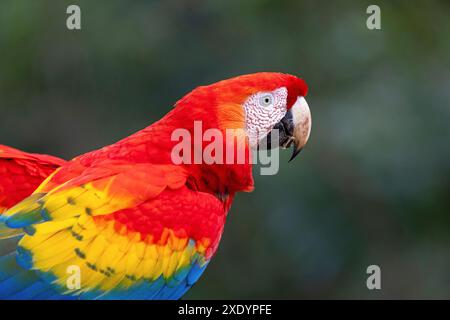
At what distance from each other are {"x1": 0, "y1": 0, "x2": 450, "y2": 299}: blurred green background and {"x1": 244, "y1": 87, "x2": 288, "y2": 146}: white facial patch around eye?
1045 millimetres

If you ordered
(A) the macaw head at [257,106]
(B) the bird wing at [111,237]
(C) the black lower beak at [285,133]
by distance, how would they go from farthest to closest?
(C) the black lower beak at [285,133], (A) the macaw head at [257,106], (B) the bird wing at [111,237]

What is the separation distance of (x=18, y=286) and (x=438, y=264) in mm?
1971

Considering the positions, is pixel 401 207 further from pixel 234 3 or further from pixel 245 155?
pixel 245 155

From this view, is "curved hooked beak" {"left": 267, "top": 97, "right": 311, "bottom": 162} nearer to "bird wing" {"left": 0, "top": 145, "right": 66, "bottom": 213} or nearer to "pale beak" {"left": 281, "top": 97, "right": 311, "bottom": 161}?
"pale beak" {"left": 281, "top": 97, "right": 311, "bottom": 161}

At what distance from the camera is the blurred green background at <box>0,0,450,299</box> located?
9.38 ft

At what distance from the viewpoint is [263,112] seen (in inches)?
66.7

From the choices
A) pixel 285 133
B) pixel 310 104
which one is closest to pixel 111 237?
pixel 285 133

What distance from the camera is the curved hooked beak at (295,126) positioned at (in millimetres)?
1769

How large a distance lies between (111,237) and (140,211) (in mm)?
81

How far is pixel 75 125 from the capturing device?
3338 millimetres

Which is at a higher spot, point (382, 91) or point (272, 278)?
point (382, 91)

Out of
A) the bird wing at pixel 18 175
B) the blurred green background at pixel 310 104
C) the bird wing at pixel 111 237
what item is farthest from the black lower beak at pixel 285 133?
the blurred green background at pixel 310 104

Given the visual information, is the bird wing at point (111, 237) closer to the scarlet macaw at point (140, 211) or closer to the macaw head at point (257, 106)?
the scarlet macaw at point (140, 211)
